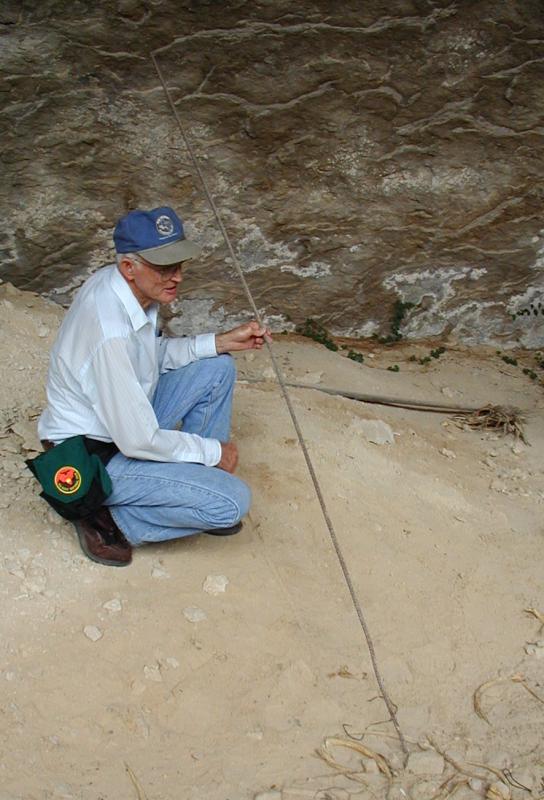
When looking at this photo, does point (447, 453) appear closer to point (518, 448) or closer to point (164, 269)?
point (518, 448)

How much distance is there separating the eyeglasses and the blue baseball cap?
0.02 meters

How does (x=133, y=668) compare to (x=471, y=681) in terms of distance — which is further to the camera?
(x=471, y=681)

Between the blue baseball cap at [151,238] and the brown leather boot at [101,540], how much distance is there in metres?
0.95

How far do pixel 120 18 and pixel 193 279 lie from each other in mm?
1443

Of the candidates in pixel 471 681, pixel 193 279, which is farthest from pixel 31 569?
pixel 193 279

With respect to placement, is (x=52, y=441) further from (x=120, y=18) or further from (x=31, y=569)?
(x=120, y=18)

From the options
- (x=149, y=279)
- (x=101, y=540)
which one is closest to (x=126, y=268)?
(x=149, y=279)

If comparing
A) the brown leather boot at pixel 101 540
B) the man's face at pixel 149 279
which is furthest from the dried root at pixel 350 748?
the man's face at pixel 149 279

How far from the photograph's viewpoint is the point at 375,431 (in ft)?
15.2

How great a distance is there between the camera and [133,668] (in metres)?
3.11

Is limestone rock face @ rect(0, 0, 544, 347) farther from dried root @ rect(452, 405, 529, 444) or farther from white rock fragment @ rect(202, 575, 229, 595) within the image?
white rock fragment @ rect(202, 575, 229, 595)

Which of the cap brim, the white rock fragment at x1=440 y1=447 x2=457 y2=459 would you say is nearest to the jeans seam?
the cap brim

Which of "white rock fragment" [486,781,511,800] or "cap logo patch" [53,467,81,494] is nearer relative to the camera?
"white rock fragment" [486,781,511,800]

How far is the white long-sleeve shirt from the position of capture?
3176 millimetres
